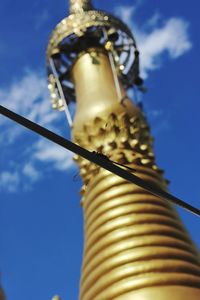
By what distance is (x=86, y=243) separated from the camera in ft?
15.6

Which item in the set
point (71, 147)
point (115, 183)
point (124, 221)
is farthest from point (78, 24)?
point (71, 147)

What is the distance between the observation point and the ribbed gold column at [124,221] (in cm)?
390

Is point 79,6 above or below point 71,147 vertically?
above

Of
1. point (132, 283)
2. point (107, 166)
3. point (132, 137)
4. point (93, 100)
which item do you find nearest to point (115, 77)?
point (93, 100)

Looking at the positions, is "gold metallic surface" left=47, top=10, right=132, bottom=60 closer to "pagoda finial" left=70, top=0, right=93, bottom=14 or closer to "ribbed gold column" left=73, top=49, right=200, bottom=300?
"pagoda finial" left=70, top=0, right=93, bottom=14

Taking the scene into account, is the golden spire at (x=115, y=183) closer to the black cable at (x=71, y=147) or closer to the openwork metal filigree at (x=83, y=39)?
the openwork metal filigree at (x=83, y=39)

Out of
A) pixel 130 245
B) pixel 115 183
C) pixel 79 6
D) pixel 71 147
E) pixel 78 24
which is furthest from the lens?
pixel 79 6

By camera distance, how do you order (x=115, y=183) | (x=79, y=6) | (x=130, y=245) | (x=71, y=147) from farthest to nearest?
1. (x=79, y=6)
2. (x=115, y=183)
3. (x=130, y=245)
4. (x=71, y=147)

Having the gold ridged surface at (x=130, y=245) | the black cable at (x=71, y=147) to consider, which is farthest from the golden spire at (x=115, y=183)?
the black cable at (x=71, y=147)

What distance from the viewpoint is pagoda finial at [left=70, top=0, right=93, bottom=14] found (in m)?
7.01

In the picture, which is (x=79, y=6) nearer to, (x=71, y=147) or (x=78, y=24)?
(x=78, y=24)

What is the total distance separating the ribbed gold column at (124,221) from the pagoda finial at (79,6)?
47.1 inches

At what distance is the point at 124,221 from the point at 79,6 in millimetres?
3594

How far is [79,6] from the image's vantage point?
7.11 metres
